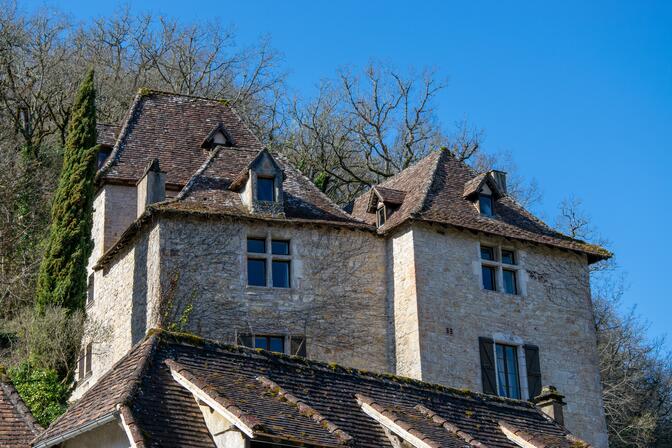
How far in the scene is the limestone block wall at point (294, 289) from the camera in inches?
1005

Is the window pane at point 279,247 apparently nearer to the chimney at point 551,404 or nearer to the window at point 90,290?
the window at point 90,290

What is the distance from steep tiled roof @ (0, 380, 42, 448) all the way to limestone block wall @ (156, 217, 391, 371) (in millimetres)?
7420

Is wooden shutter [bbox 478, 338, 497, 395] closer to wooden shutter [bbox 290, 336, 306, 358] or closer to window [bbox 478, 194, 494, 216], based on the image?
window [bbox 478, 194, 494, 216]

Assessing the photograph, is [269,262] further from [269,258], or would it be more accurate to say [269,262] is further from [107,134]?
[107,134]

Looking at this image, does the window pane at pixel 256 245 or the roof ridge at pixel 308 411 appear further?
the window pane at pixel 256 245

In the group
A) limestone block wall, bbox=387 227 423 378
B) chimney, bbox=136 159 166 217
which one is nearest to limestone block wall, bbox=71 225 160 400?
chimney, bbox=136 159 166 217

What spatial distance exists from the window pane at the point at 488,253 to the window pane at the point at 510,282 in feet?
1.68

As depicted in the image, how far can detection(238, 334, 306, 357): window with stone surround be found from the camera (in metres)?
25.5

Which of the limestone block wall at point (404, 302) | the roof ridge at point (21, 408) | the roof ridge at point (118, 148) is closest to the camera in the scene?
the roof ridge at point (21, 408)

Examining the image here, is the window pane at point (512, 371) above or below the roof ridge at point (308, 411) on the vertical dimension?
above

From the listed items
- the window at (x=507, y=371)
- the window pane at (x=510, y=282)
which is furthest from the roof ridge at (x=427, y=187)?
the window at (x=507, y=371)

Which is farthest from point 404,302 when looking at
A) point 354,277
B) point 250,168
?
point 250,168

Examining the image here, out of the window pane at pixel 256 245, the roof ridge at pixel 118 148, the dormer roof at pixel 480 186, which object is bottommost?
the window pane at pixel 256 245

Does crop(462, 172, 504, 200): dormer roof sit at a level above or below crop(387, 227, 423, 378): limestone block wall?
above
